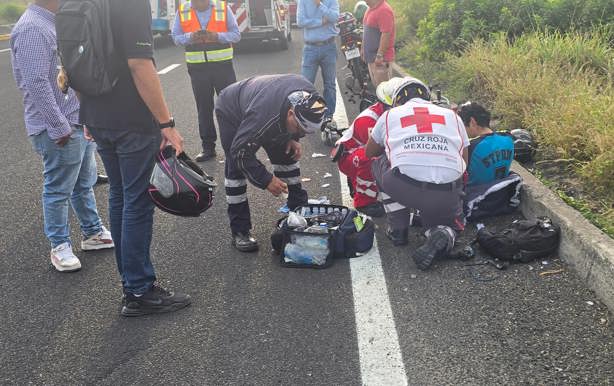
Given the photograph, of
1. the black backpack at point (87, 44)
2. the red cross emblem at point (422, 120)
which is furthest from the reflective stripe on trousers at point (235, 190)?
the black backpack at point (87, 44)

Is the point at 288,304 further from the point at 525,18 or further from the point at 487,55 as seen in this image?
the point at 525,18

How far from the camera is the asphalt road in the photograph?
2822mm

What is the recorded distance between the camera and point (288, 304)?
343cm

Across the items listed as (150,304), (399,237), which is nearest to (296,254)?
(399,237)

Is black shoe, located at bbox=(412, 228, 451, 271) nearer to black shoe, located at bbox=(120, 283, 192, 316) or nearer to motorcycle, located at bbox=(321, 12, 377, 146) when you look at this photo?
black shoe, located at bbox=(120, 283, 192, 316)

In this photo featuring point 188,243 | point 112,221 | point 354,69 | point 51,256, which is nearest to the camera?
point 112,221

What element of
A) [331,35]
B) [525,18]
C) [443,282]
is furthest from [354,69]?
[443,282]

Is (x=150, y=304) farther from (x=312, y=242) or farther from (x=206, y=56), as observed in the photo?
(x=206, y=56)

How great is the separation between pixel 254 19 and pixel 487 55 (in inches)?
344

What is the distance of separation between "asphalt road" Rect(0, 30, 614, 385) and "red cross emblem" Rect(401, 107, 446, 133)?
85 centimetres

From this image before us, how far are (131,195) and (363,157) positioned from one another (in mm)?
2166

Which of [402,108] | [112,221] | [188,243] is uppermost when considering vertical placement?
→ [402,108]

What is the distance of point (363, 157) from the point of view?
4.72 m

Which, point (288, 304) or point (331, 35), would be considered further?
point (331, 35)
